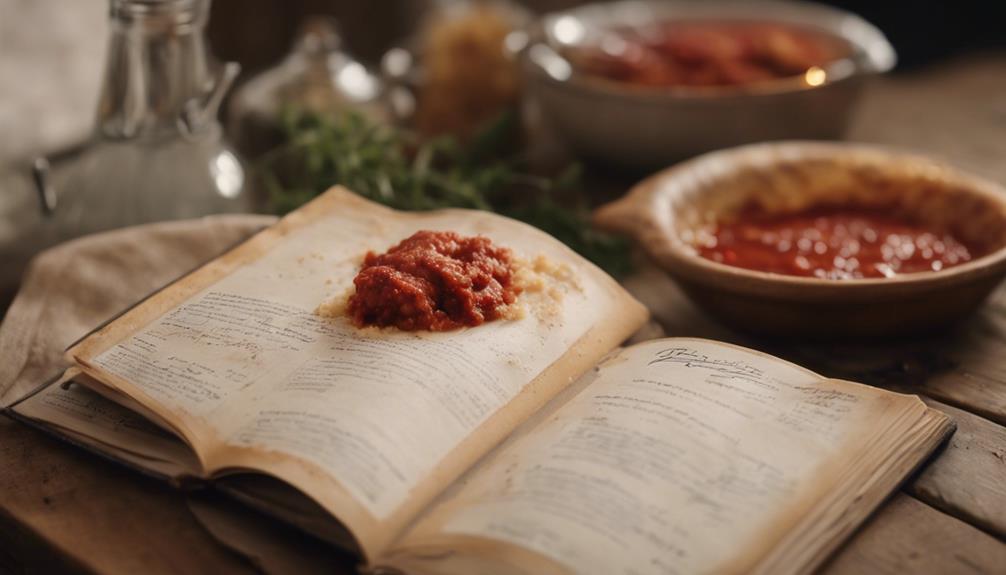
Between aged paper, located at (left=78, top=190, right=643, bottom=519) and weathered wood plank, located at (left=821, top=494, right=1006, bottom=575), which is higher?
aged paper, located at (left=78, top=190, right=643, bottom=519)

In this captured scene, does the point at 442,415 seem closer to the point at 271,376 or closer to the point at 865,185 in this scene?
the point at 271,376

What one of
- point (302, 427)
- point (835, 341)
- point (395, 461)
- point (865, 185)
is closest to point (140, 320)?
point (302, 427)

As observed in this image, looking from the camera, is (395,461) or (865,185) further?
(865,185)

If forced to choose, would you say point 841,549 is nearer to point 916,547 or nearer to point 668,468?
point 916,547

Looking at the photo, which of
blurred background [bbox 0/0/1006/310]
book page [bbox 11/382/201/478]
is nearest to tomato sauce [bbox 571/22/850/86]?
blurred background [bbox 0/0/1006/310]

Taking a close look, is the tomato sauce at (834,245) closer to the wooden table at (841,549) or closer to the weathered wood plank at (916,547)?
the wooden table at (841,549)

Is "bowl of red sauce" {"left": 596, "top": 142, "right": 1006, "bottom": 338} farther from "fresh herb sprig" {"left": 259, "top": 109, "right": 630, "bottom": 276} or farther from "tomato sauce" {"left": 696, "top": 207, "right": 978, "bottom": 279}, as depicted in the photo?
"fresh herb sprig" {"left": 259, "top": 109, "right": 630, "bottom": 276}
